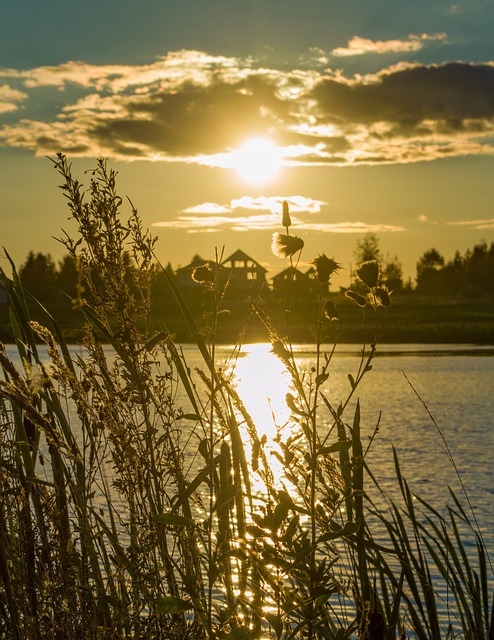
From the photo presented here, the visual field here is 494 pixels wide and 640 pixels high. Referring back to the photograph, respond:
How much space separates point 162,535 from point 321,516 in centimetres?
48

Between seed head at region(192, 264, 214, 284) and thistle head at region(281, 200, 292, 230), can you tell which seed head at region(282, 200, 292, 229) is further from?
seed head at region(192, 264, 214, 284)

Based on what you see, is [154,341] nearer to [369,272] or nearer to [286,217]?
[286,217]

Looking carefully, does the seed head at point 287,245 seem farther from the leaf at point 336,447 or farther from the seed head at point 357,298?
the leaf at point 336,447

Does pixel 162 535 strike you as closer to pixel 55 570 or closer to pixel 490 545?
pixel 55 570

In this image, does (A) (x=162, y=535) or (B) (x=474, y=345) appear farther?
(B) (x=474, y=345)

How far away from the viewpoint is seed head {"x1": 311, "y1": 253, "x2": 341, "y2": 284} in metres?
2.35

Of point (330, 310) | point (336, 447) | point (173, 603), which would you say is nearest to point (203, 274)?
point (330, 310)

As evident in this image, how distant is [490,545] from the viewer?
390 inches

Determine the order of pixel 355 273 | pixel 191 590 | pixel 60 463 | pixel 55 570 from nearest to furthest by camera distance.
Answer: pixel 191 590
pixel 355 273
pixel 60 463
pixel 55 570

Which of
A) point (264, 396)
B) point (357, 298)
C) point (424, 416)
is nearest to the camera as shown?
point (357, 298)

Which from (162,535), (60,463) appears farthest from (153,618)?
(60,463)

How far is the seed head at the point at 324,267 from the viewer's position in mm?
2354

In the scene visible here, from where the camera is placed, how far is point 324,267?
93.2 inches

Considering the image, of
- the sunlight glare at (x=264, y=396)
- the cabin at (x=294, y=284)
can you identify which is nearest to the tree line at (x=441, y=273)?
the sunlight glare at (x=264, y=396)
